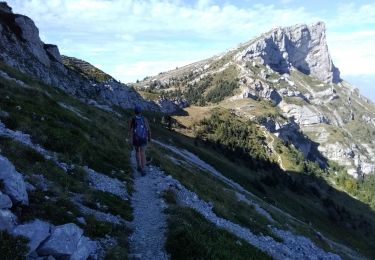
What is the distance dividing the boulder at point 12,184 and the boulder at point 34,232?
1.30m

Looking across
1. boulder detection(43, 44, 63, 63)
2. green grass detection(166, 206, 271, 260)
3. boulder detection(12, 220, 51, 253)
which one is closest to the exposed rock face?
boulder detection(43, 44, 63, 63)

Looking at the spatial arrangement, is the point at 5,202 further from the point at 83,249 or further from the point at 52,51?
the point at 52,51

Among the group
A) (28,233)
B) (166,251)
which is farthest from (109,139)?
(28,233)

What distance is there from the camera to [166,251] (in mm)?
15578

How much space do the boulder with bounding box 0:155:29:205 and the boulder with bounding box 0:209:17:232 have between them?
1.02 meters

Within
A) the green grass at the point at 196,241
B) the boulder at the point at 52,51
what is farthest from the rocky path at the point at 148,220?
the boulder at the point at 52,51

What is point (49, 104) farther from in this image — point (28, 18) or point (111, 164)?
point (28, 18)

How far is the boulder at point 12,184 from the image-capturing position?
13477mm

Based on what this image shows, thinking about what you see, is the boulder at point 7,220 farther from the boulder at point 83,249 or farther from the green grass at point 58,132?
the green grass at point 58,132

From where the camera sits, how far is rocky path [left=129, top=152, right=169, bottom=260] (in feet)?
51.1

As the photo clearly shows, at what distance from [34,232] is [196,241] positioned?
611cm

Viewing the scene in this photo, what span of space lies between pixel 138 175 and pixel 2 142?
10.8 meters

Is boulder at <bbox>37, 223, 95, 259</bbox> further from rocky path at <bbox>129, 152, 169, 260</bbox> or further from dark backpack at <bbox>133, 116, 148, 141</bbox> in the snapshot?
dark backpack at <bbox>133, 116, 148, 141</bbox>

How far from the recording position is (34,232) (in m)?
12.3
